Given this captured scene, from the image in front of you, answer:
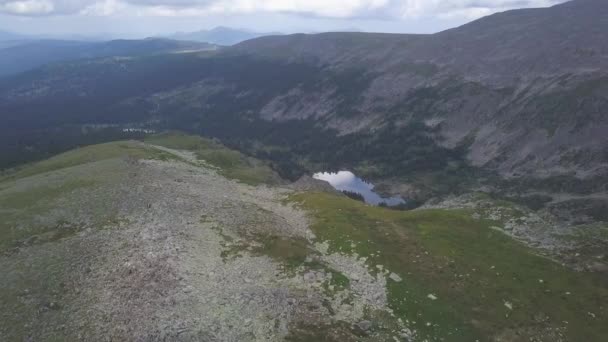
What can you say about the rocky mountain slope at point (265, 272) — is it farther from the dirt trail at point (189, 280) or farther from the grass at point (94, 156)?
the grass at point (94, 156)

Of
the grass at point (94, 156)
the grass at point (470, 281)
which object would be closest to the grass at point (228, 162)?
the grass at point (94, 156)

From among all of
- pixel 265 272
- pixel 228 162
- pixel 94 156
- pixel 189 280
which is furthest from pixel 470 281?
pixel 94 156

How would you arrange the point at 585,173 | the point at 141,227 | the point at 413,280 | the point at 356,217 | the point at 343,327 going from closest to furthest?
1. the point at 343,327
2. the point at 413,280
3. the point at 141,227
4. the point at 356,217
5. the point at 585,173

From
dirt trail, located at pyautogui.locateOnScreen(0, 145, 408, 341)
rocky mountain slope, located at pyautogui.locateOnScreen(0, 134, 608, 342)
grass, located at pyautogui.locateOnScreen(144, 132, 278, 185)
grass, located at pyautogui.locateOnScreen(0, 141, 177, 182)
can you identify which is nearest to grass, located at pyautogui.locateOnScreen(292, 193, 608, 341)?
rocky mountain slope, located at pyautogui.locateOnScreen(0, 134, 608, 342)

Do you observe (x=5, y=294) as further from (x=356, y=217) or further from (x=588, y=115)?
(x=588, y=115)

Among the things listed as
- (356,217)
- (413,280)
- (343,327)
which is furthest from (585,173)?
(343,327)

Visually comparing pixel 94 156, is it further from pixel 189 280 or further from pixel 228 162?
pixel 189 280
